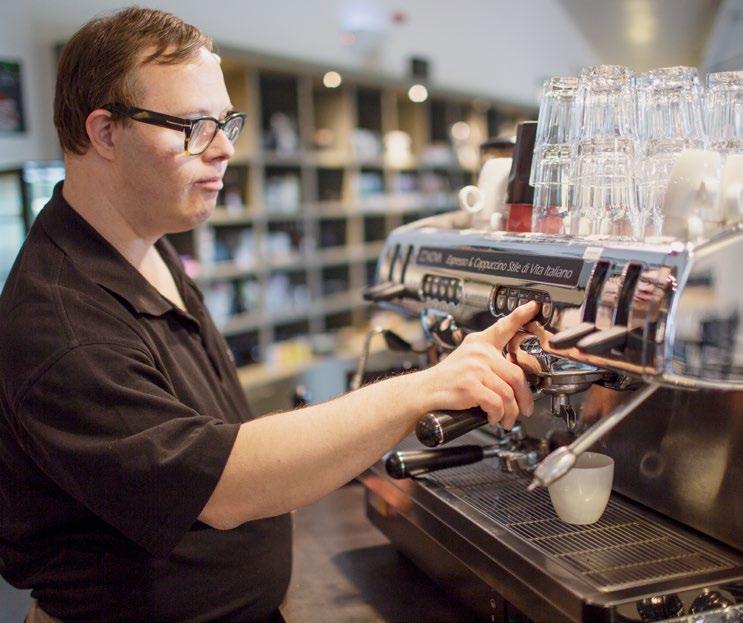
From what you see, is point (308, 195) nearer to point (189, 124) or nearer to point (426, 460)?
point (189, 124)

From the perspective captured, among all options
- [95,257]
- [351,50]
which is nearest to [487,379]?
[95,257]

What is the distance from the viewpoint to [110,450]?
1037 mm

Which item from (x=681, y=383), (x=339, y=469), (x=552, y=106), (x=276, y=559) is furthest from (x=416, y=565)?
(x=552, y=106)

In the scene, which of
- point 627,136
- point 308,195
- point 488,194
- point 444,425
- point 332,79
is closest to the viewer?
point 444,425

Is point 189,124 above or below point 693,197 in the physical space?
above

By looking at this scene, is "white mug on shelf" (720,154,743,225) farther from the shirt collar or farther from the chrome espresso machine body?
the shirt collar

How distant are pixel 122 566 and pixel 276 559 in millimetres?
247

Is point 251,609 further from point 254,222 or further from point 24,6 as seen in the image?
point 254,222

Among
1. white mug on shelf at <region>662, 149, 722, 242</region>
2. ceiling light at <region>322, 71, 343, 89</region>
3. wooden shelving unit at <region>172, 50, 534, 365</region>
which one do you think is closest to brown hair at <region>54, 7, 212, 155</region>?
white mug on shelf at <region>662, 149, 722, 242</region>

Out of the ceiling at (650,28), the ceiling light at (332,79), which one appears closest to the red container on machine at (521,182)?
the ceiling light at (332,79)

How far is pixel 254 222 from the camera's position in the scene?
15.2 feet

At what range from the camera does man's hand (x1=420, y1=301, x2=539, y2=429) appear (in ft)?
3.40

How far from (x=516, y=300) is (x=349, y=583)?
570 mm

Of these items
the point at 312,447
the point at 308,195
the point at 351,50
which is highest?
the point at 351,50
